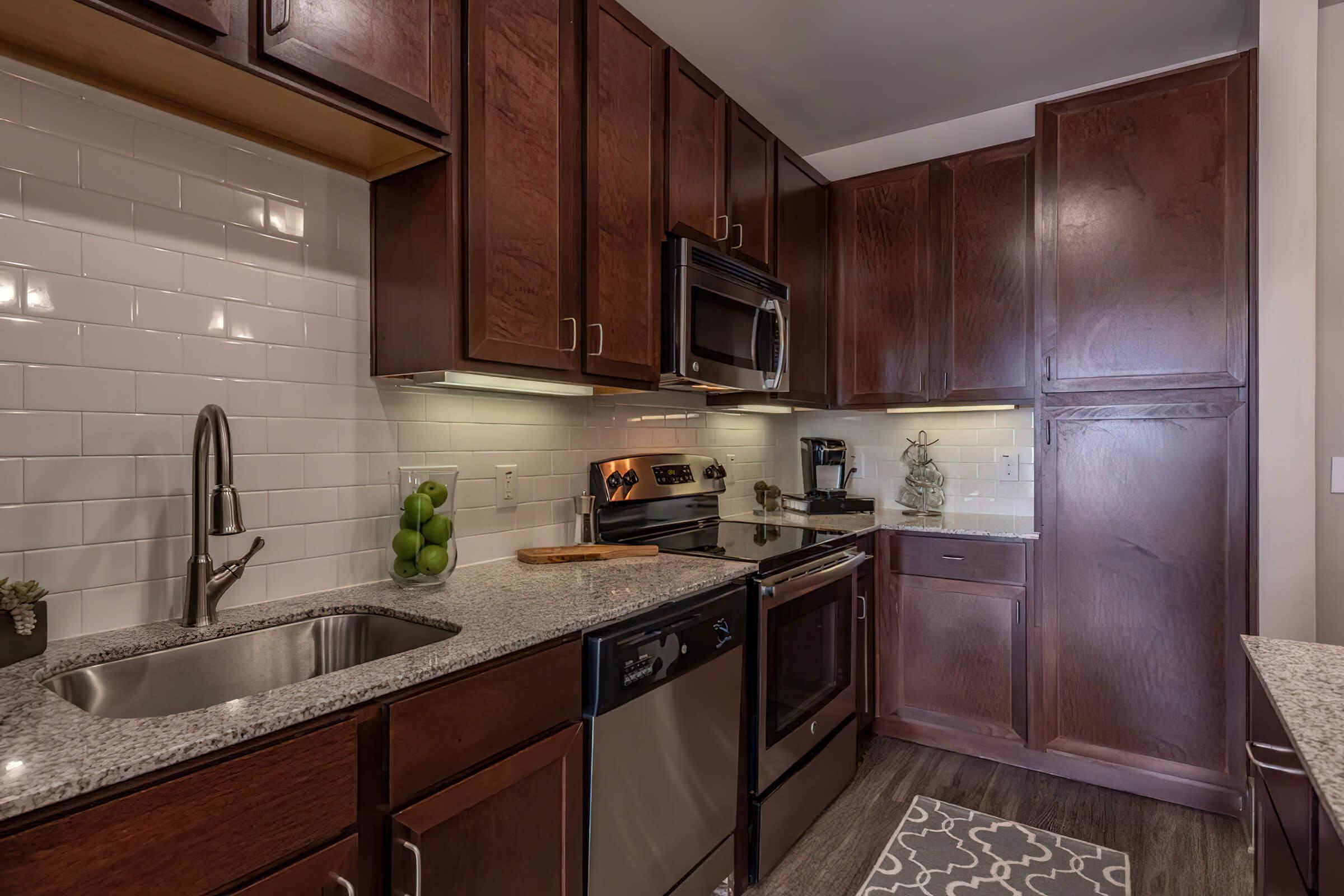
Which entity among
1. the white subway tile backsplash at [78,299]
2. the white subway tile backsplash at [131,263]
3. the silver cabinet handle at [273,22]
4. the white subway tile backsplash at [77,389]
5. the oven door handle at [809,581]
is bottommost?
the oven door handle at [809,581]

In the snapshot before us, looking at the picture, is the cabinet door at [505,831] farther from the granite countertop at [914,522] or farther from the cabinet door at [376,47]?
the granite countertop at [914,522]

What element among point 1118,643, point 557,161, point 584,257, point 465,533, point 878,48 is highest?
point 878,48

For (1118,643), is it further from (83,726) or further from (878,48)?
(83,726)

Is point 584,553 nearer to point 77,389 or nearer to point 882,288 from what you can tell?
point 77,389

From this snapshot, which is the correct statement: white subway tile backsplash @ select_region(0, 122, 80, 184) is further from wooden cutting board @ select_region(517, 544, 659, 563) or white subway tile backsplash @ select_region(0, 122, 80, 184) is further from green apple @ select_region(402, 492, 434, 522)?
wooden cutting board @ select_region(517, 544, 659, 563)

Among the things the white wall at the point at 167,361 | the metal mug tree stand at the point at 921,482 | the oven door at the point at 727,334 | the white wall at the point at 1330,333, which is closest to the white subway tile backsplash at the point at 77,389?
the white wall at the point at 167,361

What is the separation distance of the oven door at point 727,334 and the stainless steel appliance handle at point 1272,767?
1.53 meters

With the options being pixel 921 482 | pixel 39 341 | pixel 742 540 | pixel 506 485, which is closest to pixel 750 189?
pixel 742 540

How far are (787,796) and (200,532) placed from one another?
5.69 feet

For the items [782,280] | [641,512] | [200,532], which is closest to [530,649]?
[200,532]

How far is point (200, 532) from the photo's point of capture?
1.29 m

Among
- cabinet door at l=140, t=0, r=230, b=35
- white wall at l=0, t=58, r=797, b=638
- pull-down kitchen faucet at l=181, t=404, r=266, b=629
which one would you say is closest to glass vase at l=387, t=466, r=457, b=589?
white wall at l=0, t=58, r=797, b=638

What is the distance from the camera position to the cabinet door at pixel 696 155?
2.17 metres

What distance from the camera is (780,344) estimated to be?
104 inches
